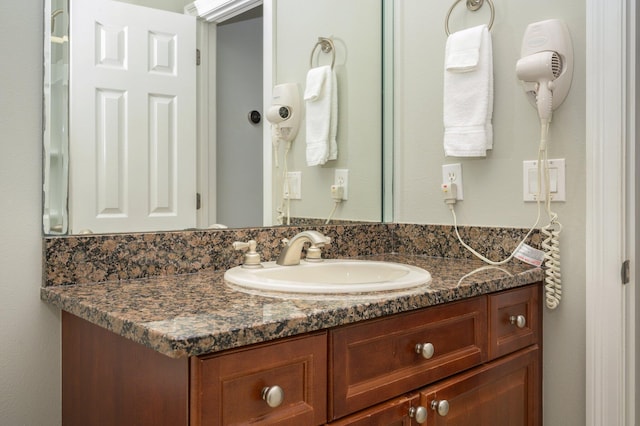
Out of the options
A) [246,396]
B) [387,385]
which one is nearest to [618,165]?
[387,385]

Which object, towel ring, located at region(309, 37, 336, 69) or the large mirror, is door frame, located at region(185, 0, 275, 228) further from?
towel ring, located at region(309, 37, 336, 69)

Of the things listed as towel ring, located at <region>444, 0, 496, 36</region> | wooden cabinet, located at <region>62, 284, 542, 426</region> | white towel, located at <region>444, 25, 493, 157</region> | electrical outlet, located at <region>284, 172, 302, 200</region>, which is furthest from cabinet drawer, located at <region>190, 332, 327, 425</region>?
towel ring, located at <region>444, 0, 496, 36</region>

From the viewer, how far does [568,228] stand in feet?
4.51

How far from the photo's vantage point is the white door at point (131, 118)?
1142mm

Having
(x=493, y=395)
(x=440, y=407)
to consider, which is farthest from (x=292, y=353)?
(x=493, y=395)

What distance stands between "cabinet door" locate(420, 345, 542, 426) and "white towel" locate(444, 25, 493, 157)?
0.59 metres

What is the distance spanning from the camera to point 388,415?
1.01 metres

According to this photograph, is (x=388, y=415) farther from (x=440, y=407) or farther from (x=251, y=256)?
(x=251, y=256)

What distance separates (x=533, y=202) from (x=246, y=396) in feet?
3.27

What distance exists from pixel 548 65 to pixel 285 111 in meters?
0.71

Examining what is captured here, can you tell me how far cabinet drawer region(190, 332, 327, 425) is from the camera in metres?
0.74

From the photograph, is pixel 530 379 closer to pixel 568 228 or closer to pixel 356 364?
pixel 568 228

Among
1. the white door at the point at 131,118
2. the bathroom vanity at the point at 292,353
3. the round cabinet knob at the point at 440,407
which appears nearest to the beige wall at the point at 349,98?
the white door at the point at 131,118

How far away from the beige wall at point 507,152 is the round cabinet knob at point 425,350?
20.8 inches
